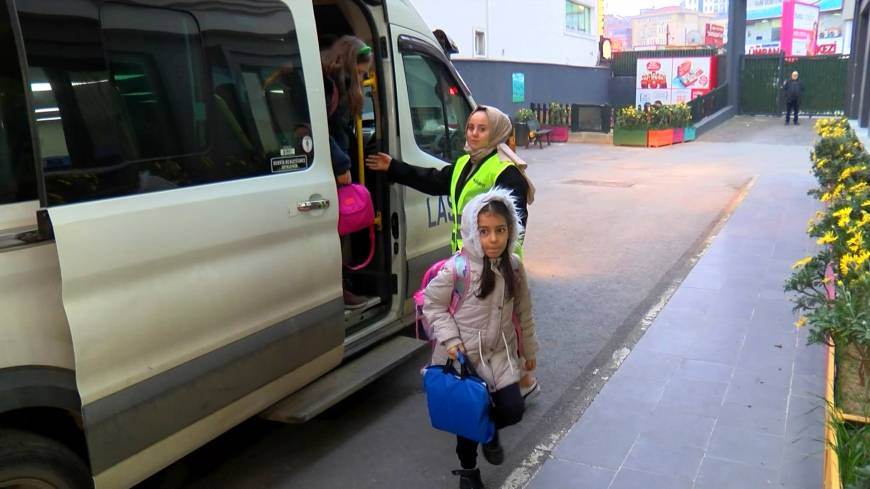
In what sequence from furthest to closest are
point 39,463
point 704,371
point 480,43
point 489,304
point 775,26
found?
point 775,26 < point 480,43 < point 704,371 < point 489,304 < point 39,463

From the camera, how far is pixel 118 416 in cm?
269

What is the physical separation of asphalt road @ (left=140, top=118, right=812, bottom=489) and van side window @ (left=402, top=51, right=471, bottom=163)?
1548mm

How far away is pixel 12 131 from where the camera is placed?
240 centimetres

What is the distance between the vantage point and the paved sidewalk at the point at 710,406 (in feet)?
11.6

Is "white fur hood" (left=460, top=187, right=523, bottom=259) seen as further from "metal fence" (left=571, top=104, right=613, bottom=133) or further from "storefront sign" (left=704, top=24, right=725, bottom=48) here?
"storefront sign" (left=704, top=24, right=725, bottom=48)

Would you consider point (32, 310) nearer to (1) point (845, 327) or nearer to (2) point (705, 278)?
(1) point (845, 327)

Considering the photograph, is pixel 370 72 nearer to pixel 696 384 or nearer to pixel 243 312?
pixel 243 312

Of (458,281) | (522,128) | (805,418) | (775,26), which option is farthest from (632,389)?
(775,26)

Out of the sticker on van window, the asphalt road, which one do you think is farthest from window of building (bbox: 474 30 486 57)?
the sticker on van window

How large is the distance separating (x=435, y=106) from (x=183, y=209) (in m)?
2.53

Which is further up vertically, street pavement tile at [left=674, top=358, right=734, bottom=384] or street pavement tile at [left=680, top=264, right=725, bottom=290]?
street pavement tile at [left=680, top=264, right=725, bottom=290]

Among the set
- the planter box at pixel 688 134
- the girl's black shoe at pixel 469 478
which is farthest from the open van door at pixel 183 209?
the planter box at pixel 688 134

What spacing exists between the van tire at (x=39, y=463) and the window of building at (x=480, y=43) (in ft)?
68.2

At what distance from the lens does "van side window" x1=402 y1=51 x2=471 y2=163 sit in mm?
4758
